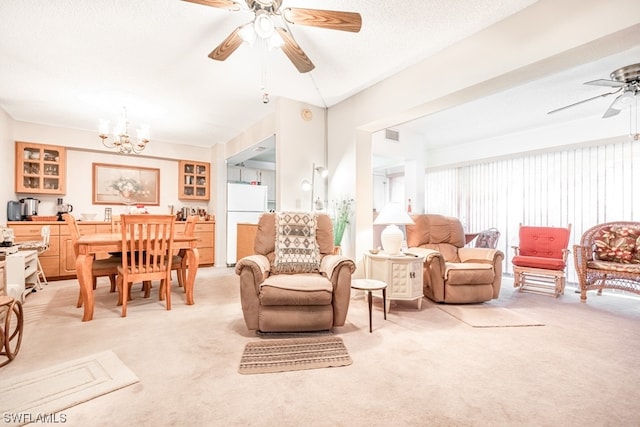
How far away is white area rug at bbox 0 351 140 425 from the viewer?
56.9 inches

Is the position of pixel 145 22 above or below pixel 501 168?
above

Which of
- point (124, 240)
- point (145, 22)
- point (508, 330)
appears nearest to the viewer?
point (145, 22)

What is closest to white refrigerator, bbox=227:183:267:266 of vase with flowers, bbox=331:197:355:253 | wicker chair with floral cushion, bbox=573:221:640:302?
vase with flowers, bbox=331:197:355:253

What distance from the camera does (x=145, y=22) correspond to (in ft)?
7.73

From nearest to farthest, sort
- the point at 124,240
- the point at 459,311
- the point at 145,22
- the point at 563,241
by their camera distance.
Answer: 1. the point at 145,22
2. the point at 124,240
3. the point at 459,311
4. the point at 563,241

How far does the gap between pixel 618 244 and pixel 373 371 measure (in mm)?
4057

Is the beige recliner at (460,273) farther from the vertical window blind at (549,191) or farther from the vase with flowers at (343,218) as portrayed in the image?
the vertical window blind at (549,191)

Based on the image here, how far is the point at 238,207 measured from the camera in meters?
6.00

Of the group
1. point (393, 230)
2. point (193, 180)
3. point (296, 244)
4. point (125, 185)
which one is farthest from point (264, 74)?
point (125, 185)

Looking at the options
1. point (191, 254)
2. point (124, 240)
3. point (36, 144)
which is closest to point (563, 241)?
point (191, 254)

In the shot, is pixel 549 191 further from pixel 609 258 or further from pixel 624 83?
pixel 624 83

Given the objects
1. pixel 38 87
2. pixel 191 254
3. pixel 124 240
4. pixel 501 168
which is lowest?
pixel 191 254

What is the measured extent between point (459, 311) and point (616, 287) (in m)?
2.14

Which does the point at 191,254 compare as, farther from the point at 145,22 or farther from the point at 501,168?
the point at 501,168
